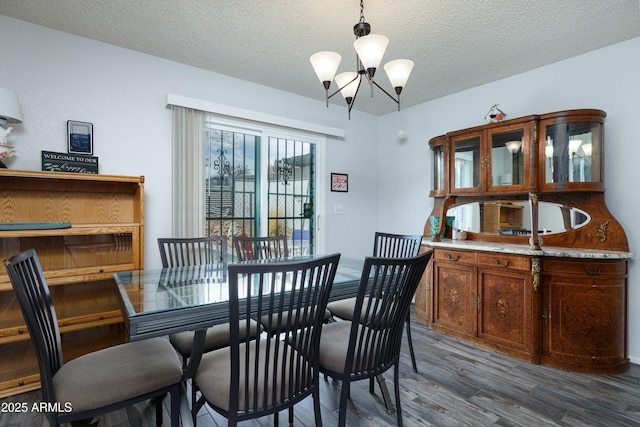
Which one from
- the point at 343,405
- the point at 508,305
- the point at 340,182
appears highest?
the point at 340,182

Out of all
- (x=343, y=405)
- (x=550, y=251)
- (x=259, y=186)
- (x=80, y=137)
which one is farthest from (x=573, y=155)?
(x=80, y=137)

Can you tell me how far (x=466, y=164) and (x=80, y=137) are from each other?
138 inches

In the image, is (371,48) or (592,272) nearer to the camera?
(371,48)

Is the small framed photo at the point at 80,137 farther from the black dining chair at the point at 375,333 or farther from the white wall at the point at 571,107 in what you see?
the white wall at the point at 571,107

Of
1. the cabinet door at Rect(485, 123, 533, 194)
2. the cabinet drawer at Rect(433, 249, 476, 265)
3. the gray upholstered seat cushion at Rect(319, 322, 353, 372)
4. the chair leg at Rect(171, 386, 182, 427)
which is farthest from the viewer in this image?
the cabinet drawer at Rect(433, 249, 476, 265)

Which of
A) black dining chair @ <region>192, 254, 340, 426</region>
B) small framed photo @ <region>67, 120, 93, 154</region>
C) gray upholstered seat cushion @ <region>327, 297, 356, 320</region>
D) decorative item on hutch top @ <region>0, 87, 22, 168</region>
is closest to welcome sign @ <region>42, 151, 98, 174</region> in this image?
small framed photo @ <region>67, 120, 93, 154</region>

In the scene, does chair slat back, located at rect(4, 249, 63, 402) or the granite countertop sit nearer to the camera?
chair slat back, located at rect(4, 249, 63, 402)

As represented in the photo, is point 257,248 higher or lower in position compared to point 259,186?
lower

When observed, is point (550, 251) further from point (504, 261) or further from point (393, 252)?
point (393, 252)

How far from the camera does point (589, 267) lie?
2.37m

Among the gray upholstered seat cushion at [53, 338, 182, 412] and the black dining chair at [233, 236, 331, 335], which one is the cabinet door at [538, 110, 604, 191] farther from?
the gray upholstered seat cushion at [53, 338, 182, 412]

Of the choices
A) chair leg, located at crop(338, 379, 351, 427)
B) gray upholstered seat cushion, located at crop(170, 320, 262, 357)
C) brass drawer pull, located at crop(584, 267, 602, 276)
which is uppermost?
brass drawer pull, located at crop(584, 267, 602, 276)

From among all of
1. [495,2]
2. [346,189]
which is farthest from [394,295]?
[346,189]

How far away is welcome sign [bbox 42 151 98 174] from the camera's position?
7.77ft
